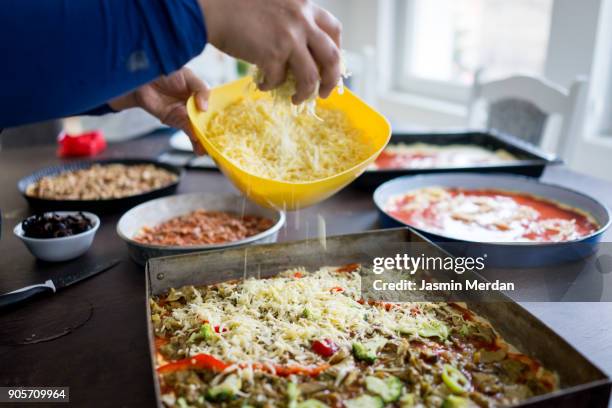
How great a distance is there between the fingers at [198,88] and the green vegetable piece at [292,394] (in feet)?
2.86

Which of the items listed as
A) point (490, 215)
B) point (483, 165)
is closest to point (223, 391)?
point (490, 215)

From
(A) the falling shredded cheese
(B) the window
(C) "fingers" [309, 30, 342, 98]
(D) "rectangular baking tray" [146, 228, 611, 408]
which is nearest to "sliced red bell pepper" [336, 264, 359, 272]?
(D) "rectangular baking tray" [146, 228, 611, 408]

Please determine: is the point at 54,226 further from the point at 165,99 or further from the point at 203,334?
the point at 203,334

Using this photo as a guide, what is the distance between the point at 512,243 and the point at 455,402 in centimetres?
67

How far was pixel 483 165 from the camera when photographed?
7.63ft

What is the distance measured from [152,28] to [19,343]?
80 centimetres

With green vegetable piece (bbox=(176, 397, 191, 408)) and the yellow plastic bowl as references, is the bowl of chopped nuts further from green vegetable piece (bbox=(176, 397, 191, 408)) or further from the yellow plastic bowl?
green vegetable piece (bbox=(176, 397, 191, 408))

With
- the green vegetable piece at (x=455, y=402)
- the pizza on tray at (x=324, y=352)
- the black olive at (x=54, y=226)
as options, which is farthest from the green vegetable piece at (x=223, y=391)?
the black olive at (x=54, y=226)

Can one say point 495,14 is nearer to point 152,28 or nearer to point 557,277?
point 557,277

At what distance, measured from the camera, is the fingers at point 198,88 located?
1591 millimetres

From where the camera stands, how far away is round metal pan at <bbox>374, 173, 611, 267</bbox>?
1.55 meters

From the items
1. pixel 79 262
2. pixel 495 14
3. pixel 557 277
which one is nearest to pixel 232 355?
pixel 79 262

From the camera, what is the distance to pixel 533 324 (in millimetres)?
1125

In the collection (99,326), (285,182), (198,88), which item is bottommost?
(99,326)
